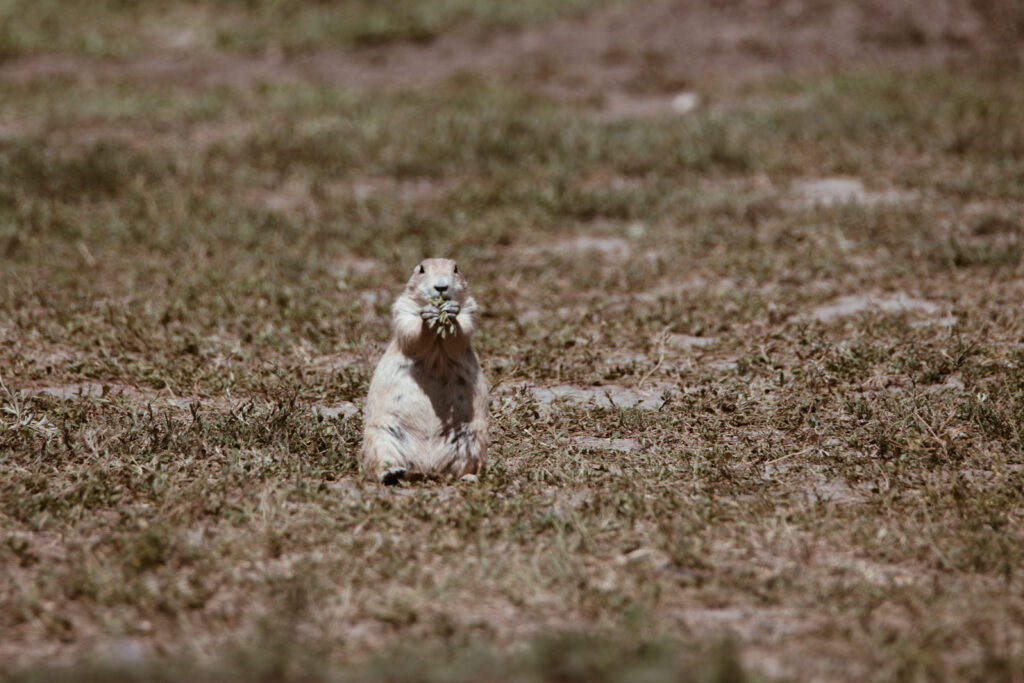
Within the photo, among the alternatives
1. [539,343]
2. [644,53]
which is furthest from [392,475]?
[644,53]

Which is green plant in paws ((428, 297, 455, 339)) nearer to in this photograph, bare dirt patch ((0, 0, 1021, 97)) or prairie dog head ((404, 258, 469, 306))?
prairie dog head ((404, 258, 469, 306))

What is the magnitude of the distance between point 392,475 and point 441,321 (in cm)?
73

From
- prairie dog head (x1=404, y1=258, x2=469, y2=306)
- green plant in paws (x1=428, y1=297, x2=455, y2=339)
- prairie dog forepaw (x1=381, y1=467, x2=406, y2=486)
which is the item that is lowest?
prairie dog forepaw (x1=381, y1=467, x2=406, y2=486)

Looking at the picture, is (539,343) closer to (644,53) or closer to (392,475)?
(392,475)

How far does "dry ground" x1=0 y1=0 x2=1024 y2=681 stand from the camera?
174 inches

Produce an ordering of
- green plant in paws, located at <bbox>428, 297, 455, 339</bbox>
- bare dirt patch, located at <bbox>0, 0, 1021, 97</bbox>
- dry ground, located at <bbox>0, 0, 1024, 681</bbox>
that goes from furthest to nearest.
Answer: bare dirt patch, located at <bbox>0, 0, 1021, 97</bbox>, green plant in paws, located at <bbox>428, 297, 455, 339</bbox>, dry ground, located at <bbox>0, 0, 1024, 681</bbox>

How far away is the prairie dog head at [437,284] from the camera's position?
5.54 m

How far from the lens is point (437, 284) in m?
5.54

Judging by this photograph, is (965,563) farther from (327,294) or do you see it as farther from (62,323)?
(62,323)

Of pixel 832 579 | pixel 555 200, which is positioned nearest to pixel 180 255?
pixel 555 200

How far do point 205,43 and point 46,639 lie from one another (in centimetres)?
1274

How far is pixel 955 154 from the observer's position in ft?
37.3

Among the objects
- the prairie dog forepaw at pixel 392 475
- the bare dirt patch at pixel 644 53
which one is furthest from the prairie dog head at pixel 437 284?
the bare dirt patch at pixel 644 53

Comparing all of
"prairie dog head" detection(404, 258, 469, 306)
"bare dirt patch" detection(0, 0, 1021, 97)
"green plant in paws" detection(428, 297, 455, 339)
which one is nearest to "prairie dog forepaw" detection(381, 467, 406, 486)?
"green plant in paws" detection(428, 297, 455, 339)
